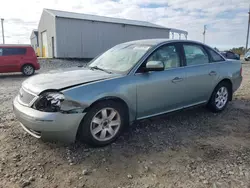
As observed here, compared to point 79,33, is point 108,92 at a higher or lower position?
lower

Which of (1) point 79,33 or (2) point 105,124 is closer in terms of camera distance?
(2) point 105,124

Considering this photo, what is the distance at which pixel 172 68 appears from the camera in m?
3.91

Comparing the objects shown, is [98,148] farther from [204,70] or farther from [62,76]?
[204,70]

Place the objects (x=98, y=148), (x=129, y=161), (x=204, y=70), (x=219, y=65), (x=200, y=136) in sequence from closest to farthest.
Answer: (x=129, y=161) < (x=98, y=148) < (x=200, y=136) < (x=204, y=70) < (x=219, y=65)

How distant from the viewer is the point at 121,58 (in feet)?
12.8

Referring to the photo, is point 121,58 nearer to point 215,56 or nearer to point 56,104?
point 56,104

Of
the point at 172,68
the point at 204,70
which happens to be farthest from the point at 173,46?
the point at 204,70

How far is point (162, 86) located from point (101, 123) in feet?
A: 3.93

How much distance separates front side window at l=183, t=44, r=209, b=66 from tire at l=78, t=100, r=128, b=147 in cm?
170

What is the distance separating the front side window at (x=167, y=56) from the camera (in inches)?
150

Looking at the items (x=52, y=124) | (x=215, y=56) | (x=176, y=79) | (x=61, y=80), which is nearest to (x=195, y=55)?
(x=215, y=56)

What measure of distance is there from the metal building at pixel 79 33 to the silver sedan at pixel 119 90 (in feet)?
60.5

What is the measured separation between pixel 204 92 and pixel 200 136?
3.54 feet

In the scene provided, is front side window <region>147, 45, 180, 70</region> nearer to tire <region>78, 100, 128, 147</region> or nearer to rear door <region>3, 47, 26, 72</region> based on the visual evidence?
tire <region>78, 100, 128, 147</region>
